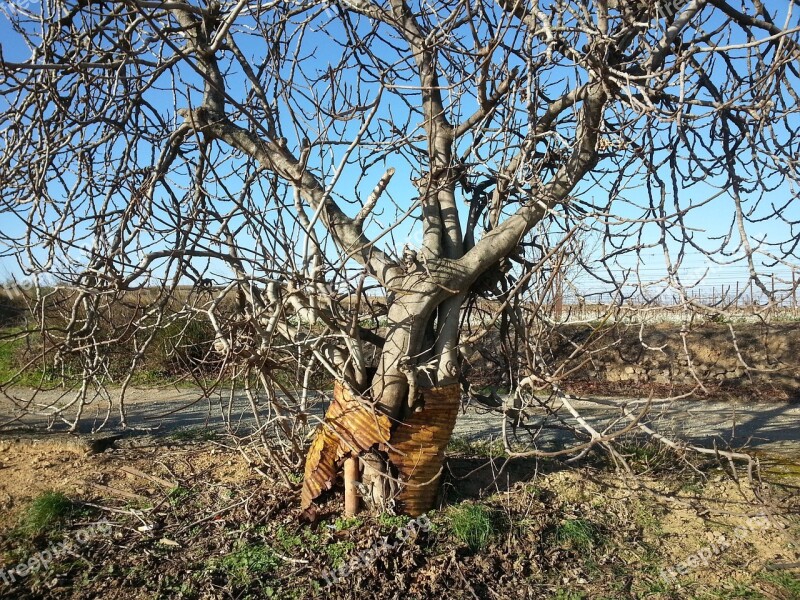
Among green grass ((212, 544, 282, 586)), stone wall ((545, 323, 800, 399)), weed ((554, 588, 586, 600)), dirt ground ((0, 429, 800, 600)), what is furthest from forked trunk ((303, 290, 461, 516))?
stone wall ((545, 323, 800, 399))

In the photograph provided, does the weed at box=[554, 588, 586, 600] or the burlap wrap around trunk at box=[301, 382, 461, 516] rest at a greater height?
the burlap wrap around trunk at box=[301, 382, 461, 516]

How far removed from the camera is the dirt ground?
3076mm

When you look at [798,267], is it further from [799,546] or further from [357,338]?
[357,338]

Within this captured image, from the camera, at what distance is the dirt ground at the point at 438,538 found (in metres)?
3.08

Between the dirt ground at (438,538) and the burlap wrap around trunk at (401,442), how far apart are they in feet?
0.60

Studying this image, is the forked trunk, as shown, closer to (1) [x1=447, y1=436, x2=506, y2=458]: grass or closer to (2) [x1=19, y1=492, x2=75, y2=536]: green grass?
(1) [x1=447, y1=436, x2=506, y2=458]: grass

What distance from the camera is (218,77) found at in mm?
3623

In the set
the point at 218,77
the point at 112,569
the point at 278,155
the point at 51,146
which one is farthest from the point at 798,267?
the point at 51,146

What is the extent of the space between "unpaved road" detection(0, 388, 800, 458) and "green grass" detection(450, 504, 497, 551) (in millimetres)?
1684

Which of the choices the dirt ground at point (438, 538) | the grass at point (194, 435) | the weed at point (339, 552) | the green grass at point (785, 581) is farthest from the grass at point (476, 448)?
the grass at point (194, 435)

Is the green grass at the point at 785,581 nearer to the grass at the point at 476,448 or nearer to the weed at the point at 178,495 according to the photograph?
the grass at the point at 476,448

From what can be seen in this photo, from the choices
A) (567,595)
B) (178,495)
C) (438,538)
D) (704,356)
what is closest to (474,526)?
(438,538)

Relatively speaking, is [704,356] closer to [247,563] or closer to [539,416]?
[539,416]

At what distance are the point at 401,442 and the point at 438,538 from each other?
57 cm
